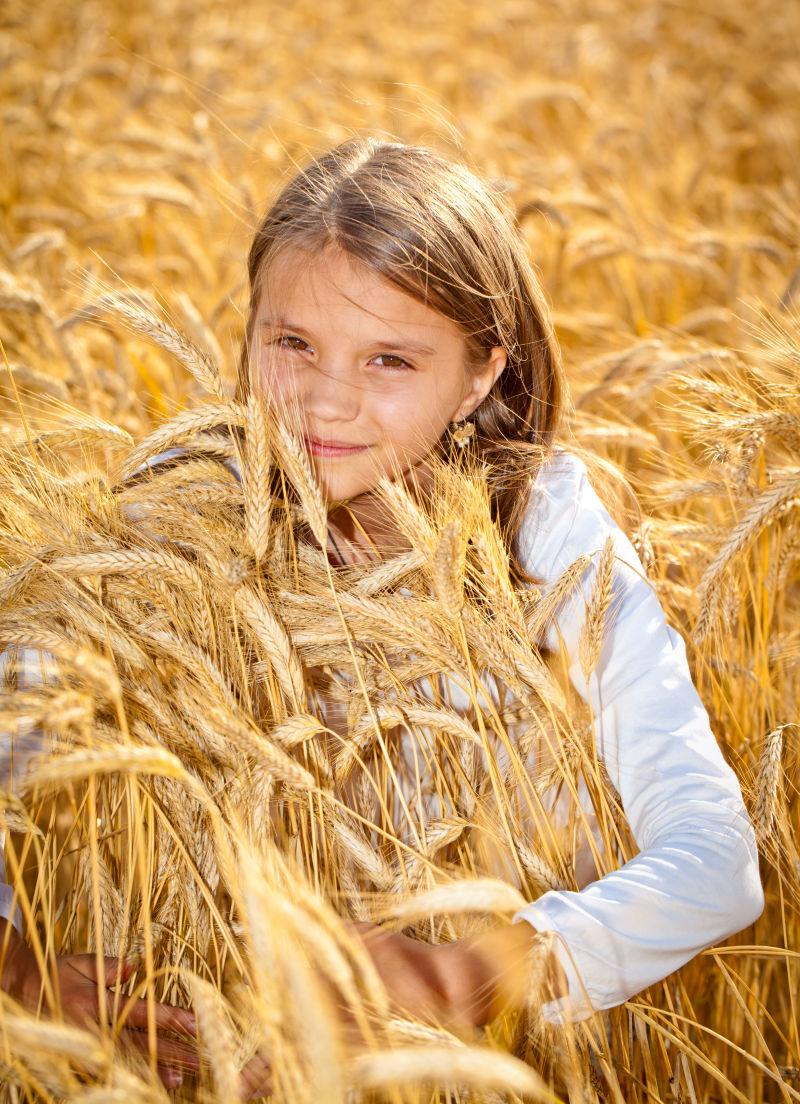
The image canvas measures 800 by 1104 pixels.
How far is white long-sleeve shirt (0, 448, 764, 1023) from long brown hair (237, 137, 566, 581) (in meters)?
0.14

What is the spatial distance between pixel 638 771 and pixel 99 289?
44.5 inches

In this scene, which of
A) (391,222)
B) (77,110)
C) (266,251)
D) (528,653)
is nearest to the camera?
(528,653)

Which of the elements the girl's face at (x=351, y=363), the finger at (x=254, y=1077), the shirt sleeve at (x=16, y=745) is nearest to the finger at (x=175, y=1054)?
the finger at (x=254, y=1077)

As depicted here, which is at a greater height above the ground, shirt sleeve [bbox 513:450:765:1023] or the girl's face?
the girl's face

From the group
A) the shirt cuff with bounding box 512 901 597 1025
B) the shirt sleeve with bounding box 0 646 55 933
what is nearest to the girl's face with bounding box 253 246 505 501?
the shirt sleeve with bounding box 0 646 55 933

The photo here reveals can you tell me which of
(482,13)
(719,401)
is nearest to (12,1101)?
(719,401)

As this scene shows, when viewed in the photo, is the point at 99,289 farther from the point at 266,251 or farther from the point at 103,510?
the point at 103,510

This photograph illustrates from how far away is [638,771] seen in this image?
3.85 ft

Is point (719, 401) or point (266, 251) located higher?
point (266, 251)

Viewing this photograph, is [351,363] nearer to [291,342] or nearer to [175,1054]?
[291,342]

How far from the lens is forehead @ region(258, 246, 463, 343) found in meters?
1.37

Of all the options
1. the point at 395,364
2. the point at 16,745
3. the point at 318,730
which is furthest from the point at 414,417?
the point at 16,745

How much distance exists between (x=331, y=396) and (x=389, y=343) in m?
0.12

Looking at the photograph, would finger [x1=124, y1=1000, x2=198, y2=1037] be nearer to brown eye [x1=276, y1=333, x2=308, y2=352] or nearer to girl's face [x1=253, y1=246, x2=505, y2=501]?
girl's face [x1=253, y1=246, x2=505, y2=501]
